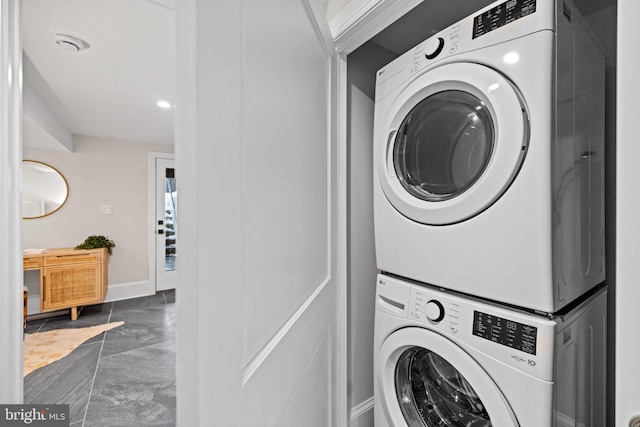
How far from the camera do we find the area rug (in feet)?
7.95

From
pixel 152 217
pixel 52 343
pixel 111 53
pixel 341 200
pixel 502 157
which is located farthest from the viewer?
pixel 152 217

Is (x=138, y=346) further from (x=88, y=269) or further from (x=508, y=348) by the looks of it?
(x=508, y=348)

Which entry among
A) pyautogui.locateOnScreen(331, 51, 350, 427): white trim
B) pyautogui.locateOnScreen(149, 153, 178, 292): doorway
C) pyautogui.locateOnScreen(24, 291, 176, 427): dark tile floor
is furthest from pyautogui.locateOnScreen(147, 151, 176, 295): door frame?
pyautogui.locateOnScreen(331, 51, 350, 427): white trim

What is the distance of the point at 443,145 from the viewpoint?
39.8 inches

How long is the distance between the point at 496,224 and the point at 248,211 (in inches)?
27.1

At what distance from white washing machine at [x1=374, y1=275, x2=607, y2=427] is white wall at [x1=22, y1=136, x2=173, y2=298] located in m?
4.27

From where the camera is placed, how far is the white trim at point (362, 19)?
982mm

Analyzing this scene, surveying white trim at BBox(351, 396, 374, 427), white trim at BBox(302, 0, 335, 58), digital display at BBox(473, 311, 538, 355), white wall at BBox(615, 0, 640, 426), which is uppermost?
white trim at BBox(302, 0, 335, 58)

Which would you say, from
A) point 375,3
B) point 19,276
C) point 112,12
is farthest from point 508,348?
point 112,12

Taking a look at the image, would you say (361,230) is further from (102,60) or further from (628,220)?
(102,60)

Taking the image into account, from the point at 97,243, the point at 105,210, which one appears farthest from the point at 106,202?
the point at 97,243

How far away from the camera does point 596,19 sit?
3.73 ft

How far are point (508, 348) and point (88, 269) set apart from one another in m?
4.31

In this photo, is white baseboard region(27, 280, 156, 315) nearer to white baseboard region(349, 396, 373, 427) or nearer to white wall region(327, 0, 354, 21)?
white baseboard region(349, 396, 373, 427)
